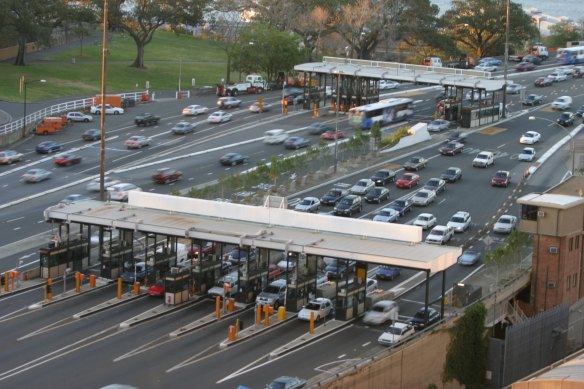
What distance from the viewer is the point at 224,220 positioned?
2783 inches

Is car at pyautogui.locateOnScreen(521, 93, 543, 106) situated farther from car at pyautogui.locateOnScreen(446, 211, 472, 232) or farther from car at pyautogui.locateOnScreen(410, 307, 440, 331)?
car at pyautogui.locateOnScreen(410, 307, 440, 331)

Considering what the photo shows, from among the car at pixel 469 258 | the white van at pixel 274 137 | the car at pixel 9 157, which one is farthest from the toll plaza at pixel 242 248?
the white van at pixel 274 137

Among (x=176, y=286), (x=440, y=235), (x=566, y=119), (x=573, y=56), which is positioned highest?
(x=573, y=56)

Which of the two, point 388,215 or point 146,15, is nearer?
point 388,215

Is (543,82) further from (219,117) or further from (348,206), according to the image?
(348,206)

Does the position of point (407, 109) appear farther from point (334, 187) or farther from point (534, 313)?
point (534, 313)

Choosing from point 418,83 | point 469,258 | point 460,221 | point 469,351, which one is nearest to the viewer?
point 469,351

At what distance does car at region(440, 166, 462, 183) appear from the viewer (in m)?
98.3

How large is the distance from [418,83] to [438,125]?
9.96m

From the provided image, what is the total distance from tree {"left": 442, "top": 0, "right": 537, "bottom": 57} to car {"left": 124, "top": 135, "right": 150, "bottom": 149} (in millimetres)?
72487

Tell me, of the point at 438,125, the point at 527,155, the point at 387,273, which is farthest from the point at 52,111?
the point at 387,273

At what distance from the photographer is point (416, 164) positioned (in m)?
102

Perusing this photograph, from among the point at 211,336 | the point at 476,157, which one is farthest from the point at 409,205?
A: the point at 211,336

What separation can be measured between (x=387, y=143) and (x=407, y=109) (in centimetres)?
1505
